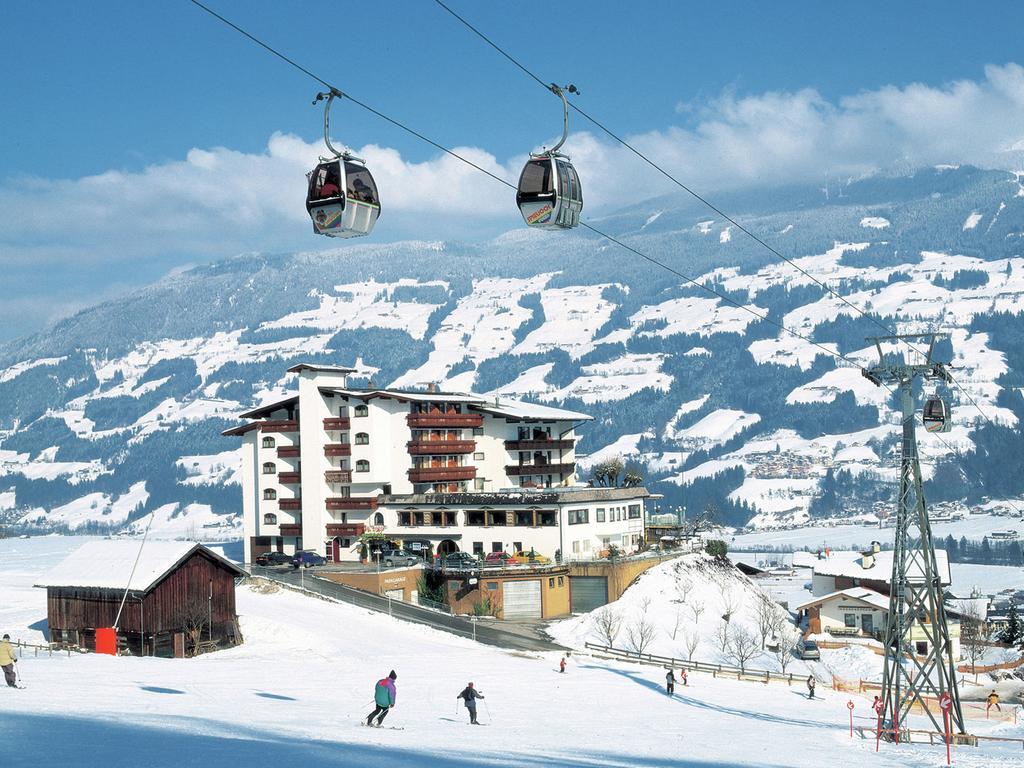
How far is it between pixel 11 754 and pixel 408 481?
7051 cm

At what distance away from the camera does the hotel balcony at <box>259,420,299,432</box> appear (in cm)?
9906

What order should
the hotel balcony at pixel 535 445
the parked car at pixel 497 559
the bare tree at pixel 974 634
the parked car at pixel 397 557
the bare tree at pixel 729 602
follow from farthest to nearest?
the hotel balcony at pixel 535 445, the bare tree at pixel 974 634, the parked car at pixel 397 557, the bare tree at pixel 729 602, the parked car at pixel 497 559

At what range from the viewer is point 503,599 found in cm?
8438

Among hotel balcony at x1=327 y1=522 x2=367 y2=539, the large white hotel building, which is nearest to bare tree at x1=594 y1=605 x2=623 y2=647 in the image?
the large white hotel building

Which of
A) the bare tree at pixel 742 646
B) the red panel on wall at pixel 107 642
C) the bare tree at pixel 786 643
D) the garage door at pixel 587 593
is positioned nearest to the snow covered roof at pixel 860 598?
the bare tree at pixel 786 643

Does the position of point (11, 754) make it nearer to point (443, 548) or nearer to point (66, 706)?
point (66, 706)

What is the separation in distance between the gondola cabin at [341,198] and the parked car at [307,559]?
6134cm

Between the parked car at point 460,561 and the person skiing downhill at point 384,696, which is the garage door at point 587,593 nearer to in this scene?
the parked car at point 460,561

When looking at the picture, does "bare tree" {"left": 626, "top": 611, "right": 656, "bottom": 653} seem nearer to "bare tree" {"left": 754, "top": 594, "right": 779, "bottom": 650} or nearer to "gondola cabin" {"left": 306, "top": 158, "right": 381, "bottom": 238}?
"bare tree" {"left": 754, "top": 594, "right": 779, "bottom": 650}

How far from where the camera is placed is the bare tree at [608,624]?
255 feet

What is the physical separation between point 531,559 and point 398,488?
14269mm

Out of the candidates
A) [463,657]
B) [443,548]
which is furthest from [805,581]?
[463,657]

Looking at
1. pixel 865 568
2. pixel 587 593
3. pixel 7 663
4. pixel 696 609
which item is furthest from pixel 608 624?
pixel 7 663

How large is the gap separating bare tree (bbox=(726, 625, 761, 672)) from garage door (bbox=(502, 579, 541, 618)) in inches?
490
